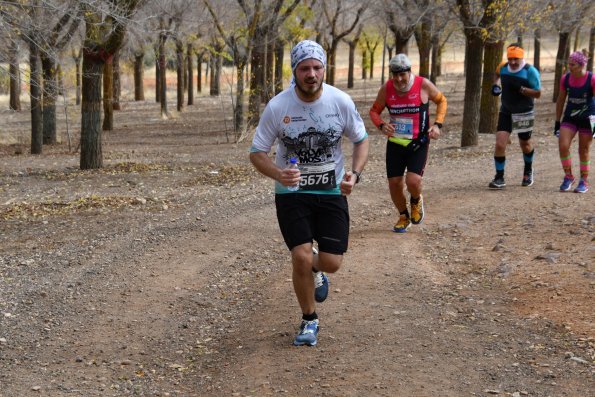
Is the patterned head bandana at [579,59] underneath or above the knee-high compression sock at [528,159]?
above

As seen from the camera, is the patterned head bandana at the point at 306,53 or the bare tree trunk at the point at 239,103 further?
the bare tree trunk at the point at 239,103

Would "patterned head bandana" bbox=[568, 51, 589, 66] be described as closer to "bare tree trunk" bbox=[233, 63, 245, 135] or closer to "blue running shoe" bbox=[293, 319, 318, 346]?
"blue running shoe" bbox=[293, 319, 318, 346]

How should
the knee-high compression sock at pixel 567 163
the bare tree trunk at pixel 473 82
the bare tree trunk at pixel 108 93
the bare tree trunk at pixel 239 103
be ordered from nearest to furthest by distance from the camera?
1. the knee-high compression sock at pixel 567 163
2. the bare tree trunk at pixel 473 82
3. the bare tree trunk at pixel 239 103
4. the bare tree trunk at pixel 108 93

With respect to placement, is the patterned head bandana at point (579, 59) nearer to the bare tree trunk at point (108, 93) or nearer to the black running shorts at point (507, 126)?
the black running shorts at point (507, 126)

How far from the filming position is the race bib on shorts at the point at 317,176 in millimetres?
5156

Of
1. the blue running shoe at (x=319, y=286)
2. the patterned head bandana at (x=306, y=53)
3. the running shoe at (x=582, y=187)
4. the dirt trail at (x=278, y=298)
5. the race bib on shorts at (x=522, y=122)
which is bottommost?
the dirt trail at (x=278, y=298)

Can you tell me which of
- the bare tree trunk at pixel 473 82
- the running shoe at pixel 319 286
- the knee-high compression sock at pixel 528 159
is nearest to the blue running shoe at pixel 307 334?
the running shoe at pixel 319 286

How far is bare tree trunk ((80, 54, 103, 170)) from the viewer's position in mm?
13922

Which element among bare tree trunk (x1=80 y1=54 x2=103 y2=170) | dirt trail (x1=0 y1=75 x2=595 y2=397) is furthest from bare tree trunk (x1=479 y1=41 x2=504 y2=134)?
bare tree trunk (x1=80 y1=54 x2=103 y2=170)

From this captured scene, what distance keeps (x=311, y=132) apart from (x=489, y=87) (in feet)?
44.2

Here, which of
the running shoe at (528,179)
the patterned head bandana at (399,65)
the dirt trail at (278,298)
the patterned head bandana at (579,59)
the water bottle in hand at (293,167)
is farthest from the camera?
the running shoe at (528,179)

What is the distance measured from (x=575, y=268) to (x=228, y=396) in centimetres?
361

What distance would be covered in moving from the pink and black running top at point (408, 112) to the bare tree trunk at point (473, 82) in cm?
784

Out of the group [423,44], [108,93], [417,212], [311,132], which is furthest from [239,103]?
[311,132]
